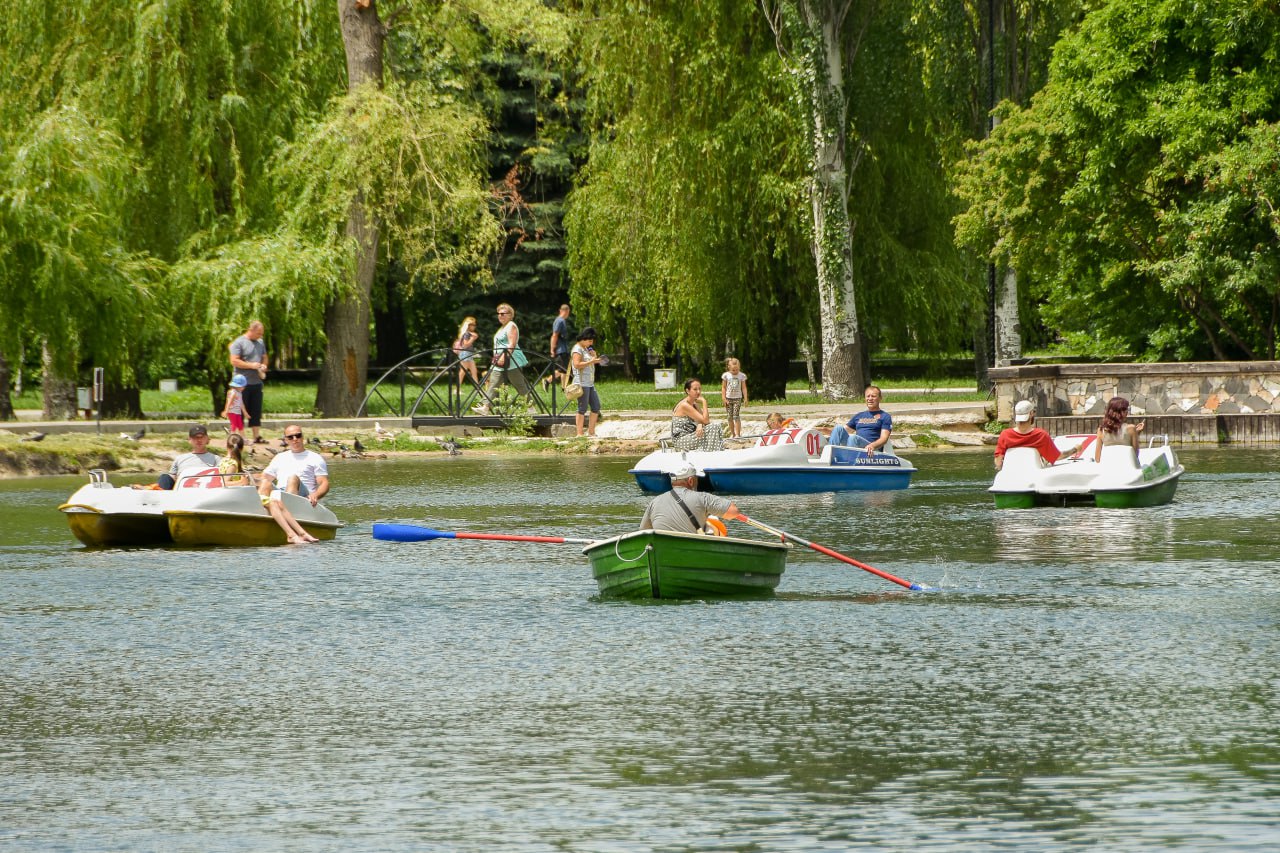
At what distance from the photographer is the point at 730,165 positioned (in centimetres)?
3716

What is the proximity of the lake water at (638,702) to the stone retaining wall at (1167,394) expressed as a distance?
49.7ft

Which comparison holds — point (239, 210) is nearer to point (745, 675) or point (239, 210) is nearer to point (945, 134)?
point (945, 134)

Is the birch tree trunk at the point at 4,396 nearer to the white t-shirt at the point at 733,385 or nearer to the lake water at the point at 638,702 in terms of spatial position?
the white t-shirt at the point at 733,385

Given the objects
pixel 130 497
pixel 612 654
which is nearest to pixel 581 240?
pixel 130 497

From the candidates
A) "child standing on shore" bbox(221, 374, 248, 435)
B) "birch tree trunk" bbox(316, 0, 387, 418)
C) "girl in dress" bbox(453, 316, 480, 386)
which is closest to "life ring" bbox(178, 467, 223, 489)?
"child standing on shore" bbox(221, 374, 248, 435)

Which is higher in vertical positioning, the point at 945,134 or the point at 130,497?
the point at 945,134

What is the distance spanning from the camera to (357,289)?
117ft

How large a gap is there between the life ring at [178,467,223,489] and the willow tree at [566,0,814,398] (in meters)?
19.6

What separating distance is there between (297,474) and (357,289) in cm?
1670

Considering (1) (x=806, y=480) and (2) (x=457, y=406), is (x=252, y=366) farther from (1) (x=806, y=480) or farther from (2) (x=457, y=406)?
(1) (x=806, y=480)

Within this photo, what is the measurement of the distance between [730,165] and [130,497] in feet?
68.1

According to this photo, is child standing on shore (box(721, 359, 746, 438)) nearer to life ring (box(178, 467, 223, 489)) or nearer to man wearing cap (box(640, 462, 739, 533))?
life ring (box(178, 467, 223, 489))

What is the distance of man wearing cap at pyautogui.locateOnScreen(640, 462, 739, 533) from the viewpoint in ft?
46.7

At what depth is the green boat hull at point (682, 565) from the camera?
13.9m
